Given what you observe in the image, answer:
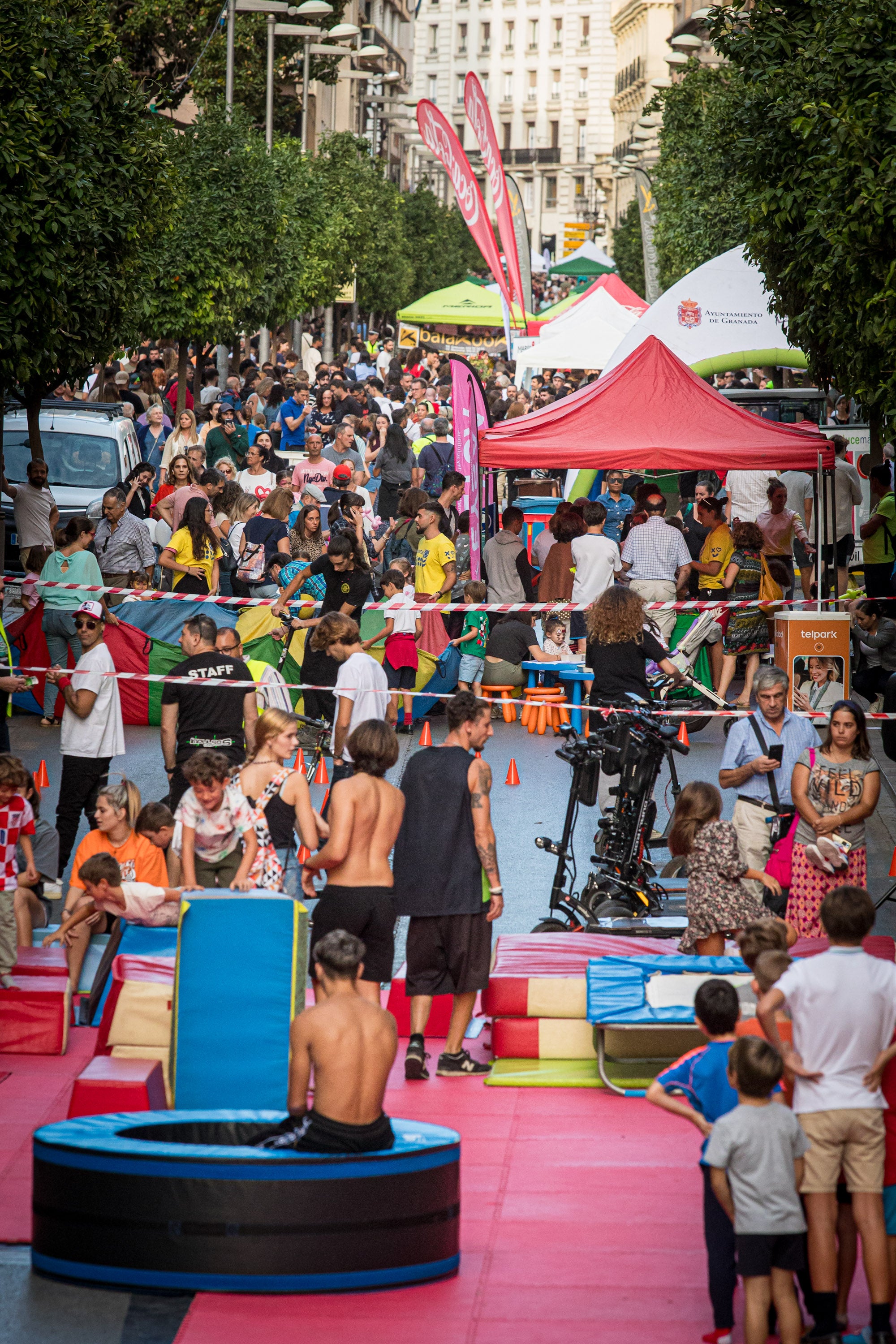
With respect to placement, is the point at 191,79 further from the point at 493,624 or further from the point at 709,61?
the point at 709,61


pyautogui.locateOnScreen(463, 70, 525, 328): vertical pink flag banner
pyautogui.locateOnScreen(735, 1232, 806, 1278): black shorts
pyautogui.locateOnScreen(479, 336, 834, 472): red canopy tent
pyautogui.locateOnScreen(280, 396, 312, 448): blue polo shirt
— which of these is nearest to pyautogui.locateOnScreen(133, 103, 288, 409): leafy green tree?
pyautogui.locateOnScreen(280, 396, 312, 448): blue polo shirt

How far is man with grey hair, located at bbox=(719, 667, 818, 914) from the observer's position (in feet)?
31.9

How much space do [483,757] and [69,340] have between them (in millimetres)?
5702

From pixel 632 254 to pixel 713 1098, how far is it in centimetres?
6700

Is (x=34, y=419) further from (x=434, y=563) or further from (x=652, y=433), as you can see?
(x=652, y=433)

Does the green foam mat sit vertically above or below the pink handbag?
below

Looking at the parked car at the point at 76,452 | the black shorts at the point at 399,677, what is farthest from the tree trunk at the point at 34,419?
the black shorts at the point at 399,677

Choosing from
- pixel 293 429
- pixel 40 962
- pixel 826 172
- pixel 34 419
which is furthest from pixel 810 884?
pixel 293 429

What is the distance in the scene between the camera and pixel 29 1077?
8.22 m

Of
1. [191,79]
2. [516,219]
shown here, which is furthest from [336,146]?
[516,219]

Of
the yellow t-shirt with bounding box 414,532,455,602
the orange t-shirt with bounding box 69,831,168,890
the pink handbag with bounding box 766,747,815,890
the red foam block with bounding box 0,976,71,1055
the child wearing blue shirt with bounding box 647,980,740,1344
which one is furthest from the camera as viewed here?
the yellow t-shirt with bounding box 414,532,455,602

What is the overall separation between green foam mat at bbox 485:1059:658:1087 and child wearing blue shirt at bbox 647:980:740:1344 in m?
2.19

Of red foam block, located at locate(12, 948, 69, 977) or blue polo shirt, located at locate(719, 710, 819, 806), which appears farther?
blue polo shirt, located at locate(719, 710, 819, 806)

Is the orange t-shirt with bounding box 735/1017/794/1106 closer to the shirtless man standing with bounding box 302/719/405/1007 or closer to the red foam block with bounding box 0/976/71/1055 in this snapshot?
the shirtless man standing with bounding box 302/719/405/1007
